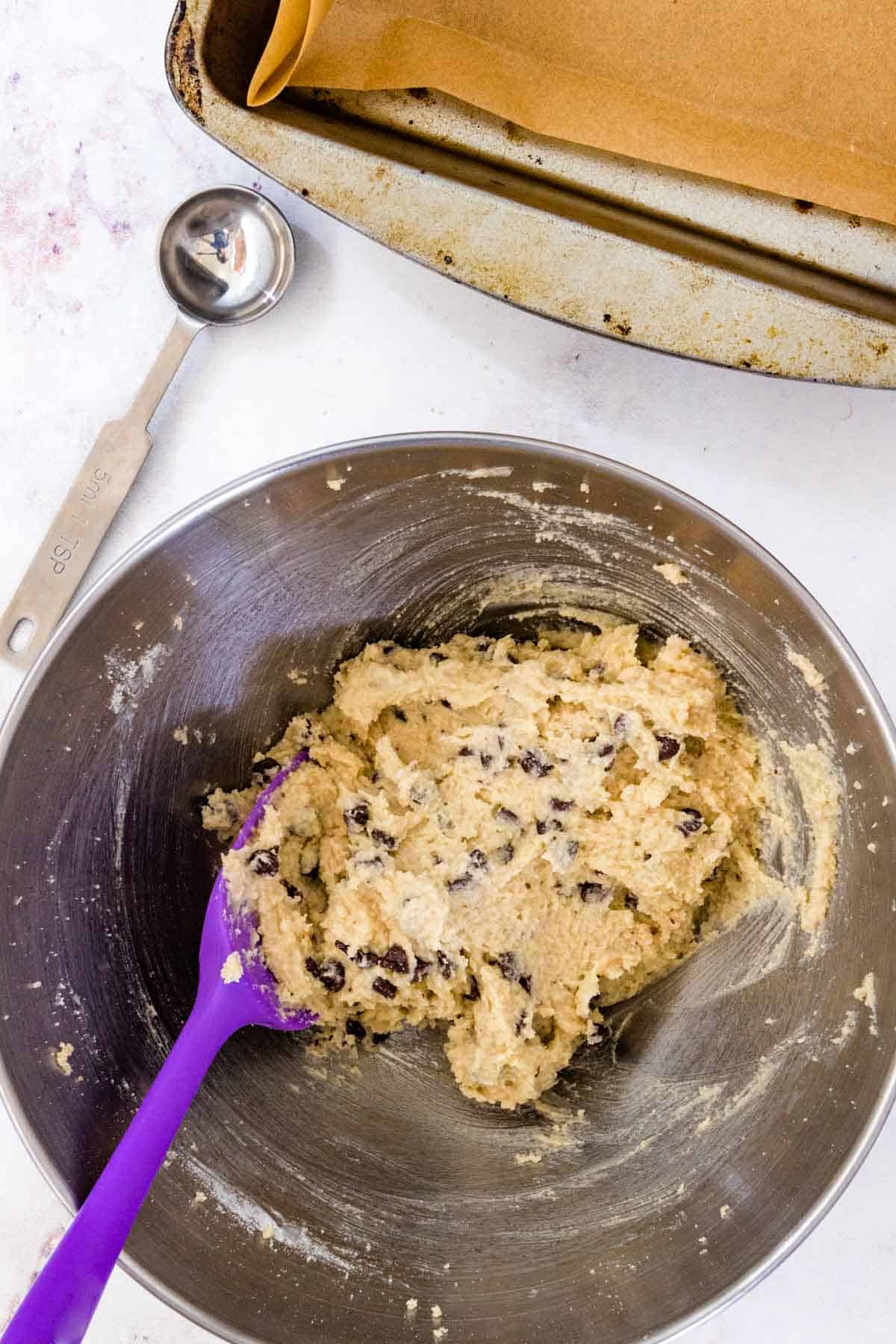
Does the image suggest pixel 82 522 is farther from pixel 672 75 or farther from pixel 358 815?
pixel 672 75

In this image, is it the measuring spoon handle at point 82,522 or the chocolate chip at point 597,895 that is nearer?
the chocolate chip at point 597,895

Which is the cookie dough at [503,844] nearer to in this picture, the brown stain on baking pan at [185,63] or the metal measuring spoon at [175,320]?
the metal measuring spoon at [175,320]

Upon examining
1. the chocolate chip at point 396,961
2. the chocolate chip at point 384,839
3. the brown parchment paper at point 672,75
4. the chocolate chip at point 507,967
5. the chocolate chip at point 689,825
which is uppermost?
the brown parchment paper at point 672,75

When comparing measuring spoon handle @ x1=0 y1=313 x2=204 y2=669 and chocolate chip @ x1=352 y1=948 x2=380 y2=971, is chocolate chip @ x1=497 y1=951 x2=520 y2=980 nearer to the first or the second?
chocolate chip @ x1=352 y1=948 x2=380 y2=971

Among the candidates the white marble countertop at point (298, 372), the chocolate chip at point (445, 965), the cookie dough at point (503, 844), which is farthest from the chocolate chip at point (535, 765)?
the white marble countertop at point (298, 372)

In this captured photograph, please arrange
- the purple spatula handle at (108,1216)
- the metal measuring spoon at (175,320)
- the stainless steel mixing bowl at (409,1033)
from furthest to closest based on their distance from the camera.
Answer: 1. the metal measuring spoon at (175,320)
2. the stainless steel mixing bowl at (409,1033)
3. the purple spatula handle at (108,1216)

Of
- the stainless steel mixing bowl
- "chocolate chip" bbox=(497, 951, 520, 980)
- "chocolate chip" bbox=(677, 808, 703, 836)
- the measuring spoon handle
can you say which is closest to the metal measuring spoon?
the measuring spoon handle
